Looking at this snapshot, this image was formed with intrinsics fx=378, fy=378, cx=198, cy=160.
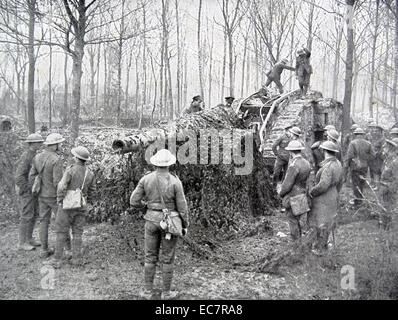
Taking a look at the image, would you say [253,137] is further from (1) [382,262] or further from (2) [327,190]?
(1) [382,262]

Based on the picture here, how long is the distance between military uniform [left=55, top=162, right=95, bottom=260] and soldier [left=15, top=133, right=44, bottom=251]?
→ 934 millimetres

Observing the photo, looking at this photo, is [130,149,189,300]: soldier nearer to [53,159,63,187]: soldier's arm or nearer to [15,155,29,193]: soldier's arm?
[53,159,63,187]: soldier's arm

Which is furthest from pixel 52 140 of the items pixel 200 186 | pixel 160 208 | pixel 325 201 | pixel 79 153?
pixel 325 201

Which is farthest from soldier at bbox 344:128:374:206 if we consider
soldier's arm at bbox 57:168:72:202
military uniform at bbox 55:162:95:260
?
soldier's arm at bbox 57:168:72:202

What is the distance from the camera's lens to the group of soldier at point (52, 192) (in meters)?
5.84

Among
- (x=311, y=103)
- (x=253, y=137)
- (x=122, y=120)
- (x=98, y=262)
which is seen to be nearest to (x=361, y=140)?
(x=253, y=137)

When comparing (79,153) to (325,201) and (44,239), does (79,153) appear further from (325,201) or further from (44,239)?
(325,201)

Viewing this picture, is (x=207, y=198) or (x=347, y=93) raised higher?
(x=347, y=93)

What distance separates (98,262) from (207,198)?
89.7 inches

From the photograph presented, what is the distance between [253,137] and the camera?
27.1 ft

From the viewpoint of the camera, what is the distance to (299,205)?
20.6 feet

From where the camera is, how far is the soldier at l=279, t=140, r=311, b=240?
6.34m

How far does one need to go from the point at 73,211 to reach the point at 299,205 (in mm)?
3643
